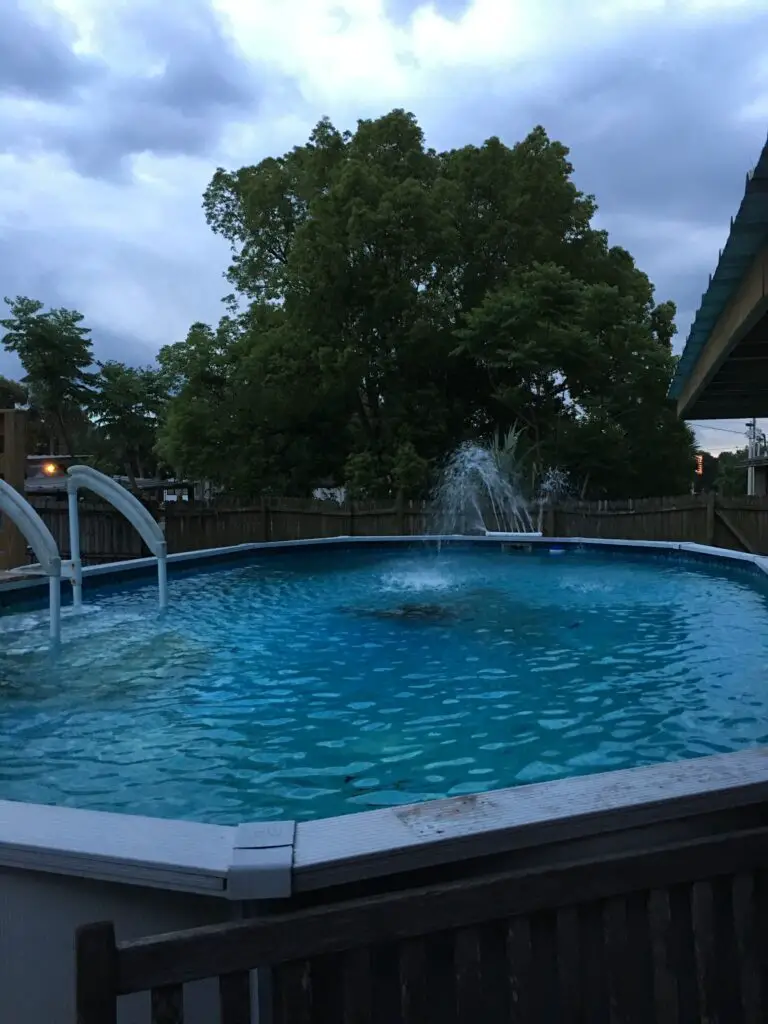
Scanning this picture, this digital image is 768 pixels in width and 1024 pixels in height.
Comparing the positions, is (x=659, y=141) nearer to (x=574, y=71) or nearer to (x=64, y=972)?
(x=574, y=71)

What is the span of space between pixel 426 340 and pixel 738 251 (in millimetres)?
18454

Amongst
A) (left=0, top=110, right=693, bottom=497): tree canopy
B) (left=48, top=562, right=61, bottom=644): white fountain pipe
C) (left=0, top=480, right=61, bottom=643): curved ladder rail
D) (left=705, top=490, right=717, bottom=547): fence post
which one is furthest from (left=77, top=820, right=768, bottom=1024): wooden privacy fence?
(left=0, top=110, right=693, bottom=497): tree canopy

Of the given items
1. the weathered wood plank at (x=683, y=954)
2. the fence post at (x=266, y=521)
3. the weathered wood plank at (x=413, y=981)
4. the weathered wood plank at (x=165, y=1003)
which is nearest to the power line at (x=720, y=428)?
the fence post at (x=266, y=521)

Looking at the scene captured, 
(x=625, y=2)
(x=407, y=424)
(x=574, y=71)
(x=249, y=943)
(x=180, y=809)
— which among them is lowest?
(x=180, y=809)

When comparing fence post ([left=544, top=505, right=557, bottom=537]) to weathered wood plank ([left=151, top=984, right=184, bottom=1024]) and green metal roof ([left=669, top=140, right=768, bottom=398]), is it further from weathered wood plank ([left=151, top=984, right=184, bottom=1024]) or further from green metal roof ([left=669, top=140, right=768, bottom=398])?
weathered wood plank ([left=151, top=984, right=184, bottom=1024])

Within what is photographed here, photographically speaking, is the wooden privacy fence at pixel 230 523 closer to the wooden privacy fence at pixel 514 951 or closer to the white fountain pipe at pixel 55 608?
the white fountain pipe at pixel 55 608

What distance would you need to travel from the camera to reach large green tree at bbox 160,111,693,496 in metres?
20.2

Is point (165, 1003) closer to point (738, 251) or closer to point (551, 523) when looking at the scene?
point (738, 251)

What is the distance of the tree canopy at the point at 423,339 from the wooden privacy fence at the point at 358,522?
5.01 feet

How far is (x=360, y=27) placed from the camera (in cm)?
1135

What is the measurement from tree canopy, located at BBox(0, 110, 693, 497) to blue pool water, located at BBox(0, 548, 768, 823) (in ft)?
35.4

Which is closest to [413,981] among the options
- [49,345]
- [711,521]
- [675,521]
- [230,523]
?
[711,521]

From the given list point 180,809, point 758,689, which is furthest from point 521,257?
point 180,809

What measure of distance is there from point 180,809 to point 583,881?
2467 millimetres
